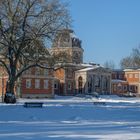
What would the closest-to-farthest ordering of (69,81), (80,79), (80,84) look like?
1. (69,81)
2. (80,84)
3. (80,79)

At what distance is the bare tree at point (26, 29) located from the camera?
4941cm

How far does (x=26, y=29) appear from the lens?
50094mm

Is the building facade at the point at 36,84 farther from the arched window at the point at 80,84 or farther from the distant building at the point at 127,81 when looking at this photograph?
the distant building at the point at 127,81

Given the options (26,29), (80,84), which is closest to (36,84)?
(80,84)

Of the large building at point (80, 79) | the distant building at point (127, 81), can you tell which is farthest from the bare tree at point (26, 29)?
the distant building at point (127, 81)

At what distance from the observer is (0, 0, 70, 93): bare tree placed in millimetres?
49406

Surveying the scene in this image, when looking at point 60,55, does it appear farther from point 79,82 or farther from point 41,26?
point 79,82

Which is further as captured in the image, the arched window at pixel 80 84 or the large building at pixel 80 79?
the arched window at pixel 80 84

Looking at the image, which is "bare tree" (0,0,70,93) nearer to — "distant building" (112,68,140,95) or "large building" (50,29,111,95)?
"large building" (50,29,111,95)

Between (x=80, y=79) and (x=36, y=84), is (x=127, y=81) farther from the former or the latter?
(x=36, y=84)

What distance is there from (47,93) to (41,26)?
38.5 metres

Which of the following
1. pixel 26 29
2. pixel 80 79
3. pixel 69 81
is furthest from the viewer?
pixel 80 79

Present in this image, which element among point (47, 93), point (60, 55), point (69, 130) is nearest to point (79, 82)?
point (47, 93)

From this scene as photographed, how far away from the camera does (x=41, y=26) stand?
5088 centimetres
